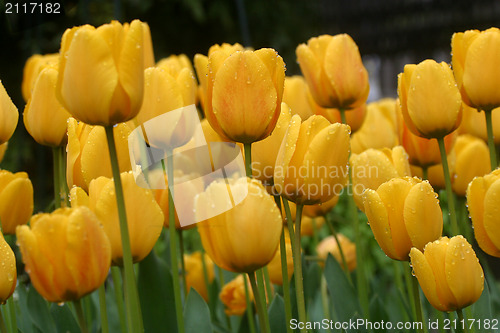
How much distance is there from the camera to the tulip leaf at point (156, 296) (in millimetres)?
1074

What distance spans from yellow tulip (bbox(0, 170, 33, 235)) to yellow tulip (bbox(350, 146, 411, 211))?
0.54 m

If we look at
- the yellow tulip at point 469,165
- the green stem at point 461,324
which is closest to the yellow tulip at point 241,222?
the green stem at point 461,324

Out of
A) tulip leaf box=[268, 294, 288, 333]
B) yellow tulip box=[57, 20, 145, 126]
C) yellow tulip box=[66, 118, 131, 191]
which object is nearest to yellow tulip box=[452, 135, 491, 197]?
tulip leaf box=[268, 294, 288, 333]

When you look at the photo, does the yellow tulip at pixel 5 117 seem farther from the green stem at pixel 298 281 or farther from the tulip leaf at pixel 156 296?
the green stem at pixel 298 281

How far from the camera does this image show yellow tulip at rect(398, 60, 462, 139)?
955 millimetres

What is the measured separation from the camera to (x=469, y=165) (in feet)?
4.35

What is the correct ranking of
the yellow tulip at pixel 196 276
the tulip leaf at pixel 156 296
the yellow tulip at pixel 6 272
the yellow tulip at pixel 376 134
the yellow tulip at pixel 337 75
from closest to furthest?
the yellow tulip at pixel 6 272
the tulip leaf at pixel 156 296
the yellow tulip at pixel 337 75
the yellow tulip at pixel 196 276
the yellow tulip at pixel 376 134

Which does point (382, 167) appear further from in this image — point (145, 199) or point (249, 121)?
point (145, 199)

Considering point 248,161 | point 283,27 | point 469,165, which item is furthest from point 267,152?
point 283,27

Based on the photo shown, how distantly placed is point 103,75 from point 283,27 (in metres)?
4.98

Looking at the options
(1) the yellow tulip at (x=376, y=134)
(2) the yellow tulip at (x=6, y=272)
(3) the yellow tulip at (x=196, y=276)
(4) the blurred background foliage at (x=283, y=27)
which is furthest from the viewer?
(4) the blurred background foliage at (x=283, y=27)

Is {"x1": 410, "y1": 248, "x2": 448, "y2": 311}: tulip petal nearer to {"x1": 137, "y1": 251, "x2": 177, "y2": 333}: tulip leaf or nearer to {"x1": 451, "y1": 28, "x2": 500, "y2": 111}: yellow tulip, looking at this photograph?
{"x1": 451, "y1": 28, "x2": 500, "y2": 111}: yellow tulip

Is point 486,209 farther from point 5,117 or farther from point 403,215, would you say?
point 5,117

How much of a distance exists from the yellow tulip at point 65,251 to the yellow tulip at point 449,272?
0.39 meters
